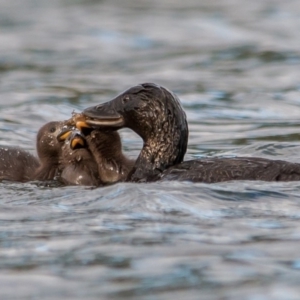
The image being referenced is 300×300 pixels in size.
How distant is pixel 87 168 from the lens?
10.2 meters

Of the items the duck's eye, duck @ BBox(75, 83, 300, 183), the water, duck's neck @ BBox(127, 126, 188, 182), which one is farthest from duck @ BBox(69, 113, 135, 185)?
the water

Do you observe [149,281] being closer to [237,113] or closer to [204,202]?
[204,202]

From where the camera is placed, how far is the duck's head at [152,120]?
990 centimetres

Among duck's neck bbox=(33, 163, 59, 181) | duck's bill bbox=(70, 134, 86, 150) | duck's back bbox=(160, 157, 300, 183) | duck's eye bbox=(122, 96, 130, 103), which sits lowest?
duck's neck bbox=(33, 163, 59, 181)

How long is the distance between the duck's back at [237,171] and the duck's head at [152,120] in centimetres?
49

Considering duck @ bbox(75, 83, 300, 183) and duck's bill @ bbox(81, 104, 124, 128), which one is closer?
duck @ bbox(75, 83, 300, 183)

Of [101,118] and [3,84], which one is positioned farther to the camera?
[3,84]

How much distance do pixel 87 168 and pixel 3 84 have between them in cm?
799

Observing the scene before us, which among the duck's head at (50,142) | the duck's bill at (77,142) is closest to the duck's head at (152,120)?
the duck's bill at (77,142)

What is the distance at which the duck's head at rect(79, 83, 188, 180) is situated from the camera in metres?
9.90

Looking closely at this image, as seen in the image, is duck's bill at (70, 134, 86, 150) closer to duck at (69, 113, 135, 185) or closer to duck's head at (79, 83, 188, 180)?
duck at (69, 113, 135, 185)

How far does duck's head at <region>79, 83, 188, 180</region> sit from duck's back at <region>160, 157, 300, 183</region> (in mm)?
492

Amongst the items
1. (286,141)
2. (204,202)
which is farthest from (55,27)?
(204,202)

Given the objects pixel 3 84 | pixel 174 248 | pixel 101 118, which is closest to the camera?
pixel 174 248
